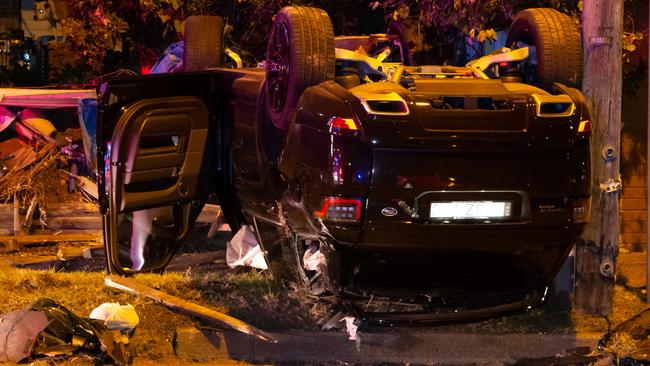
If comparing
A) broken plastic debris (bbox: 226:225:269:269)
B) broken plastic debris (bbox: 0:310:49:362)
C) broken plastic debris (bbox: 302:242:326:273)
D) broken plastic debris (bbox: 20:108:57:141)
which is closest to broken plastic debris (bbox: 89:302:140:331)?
broken plastic debris (bbox: 0:310:49:362)

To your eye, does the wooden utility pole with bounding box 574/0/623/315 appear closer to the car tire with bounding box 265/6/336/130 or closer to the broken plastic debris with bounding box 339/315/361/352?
the broken plastic debris with bounding box 339/315/361/352

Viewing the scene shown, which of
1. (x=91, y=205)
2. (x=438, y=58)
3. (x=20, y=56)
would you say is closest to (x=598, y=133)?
(x=438, y=58)

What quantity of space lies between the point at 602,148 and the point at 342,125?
2507 mm

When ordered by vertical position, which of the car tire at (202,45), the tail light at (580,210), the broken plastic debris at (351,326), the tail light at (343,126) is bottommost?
the broken plastic debris at (351,326)

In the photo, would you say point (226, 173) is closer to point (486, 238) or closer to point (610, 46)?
point (486, 238)

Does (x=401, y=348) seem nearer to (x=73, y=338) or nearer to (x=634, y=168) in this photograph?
(x=73, y=338)

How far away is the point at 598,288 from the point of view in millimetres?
6555

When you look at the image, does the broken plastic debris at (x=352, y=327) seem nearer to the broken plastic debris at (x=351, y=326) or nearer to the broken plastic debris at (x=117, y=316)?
the broken plastic debris at (x=351, y=326)

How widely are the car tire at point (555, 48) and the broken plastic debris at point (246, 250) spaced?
2525 millimetres

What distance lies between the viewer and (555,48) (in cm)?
559

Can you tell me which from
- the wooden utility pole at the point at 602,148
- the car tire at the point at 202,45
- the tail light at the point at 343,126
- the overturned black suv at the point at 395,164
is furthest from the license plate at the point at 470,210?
the car tire at the point at 202,45

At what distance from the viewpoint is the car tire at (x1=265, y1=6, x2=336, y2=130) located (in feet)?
17.3

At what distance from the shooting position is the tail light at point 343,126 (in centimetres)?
473

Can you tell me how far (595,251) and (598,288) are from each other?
27 centimetres
